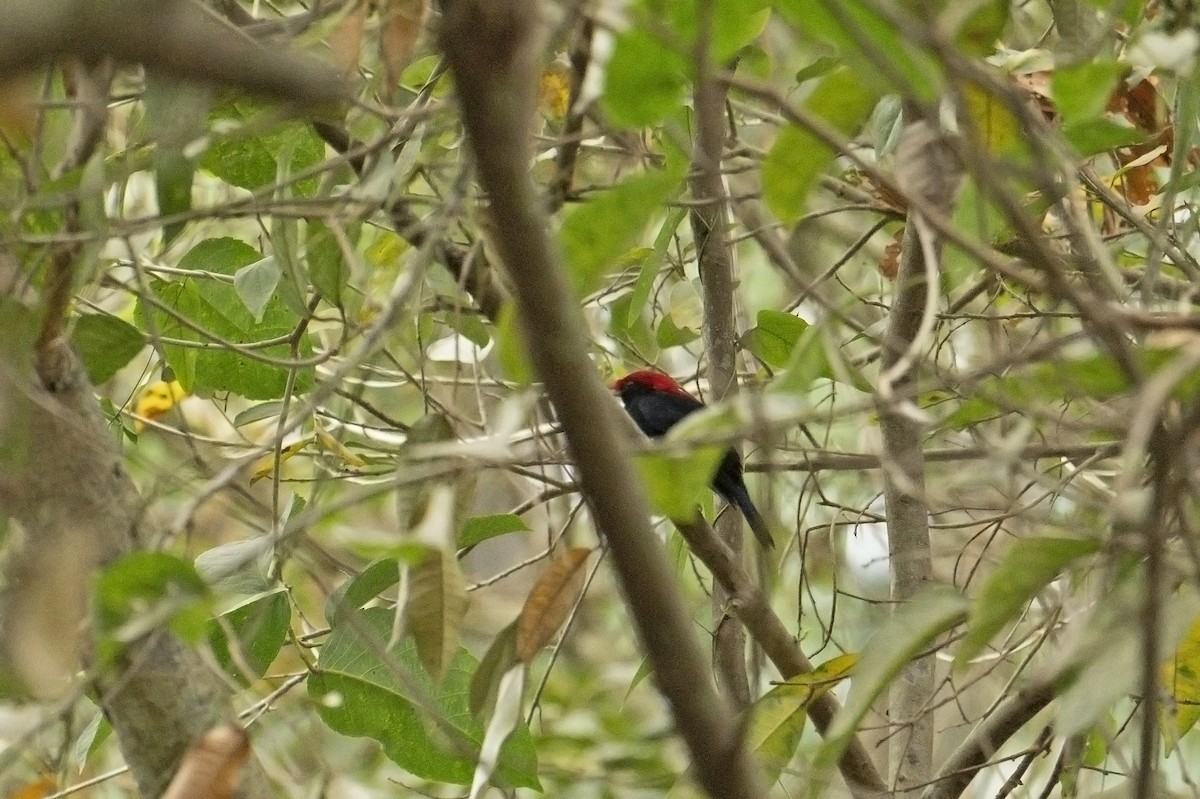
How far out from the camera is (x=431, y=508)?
4.43ft

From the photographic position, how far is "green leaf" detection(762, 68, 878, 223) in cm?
137

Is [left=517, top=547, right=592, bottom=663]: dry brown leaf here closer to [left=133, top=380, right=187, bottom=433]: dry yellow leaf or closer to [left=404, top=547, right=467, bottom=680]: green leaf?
[left=404, top=547, right=467, bottom=680]: green leaf

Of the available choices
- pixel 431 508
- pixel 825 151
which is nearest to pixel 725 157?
pixel 825 151

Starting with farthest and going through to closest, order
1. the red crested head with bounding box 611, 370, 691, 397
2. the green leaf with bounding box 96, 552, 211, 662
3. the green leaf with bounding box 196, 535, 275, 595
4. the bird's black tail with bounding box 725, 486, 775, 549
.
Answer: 1. the red crested head with bounding box 611, 370, 691, 397
2. the bird's black tail with bounding box 725, 486, 775, 549
3. the green leaf with bounding box 196, 535, 275, 595
4. the green leaf with bounding box 96, 552, 211, 662

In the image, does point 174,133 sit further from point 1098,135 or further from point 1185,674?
point 1185,674

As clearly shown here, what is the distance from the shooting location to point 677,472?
121 cm

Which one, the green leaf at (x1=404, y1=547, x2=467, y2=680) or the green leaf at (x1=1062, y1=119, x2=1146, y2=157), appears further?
the green leaf at (x1=1062, y1=119, x2=1146, y2=157)

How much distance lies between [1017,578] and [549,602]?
54cm

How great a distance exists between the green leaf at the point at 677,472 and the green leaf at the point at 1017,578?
1.05 feet

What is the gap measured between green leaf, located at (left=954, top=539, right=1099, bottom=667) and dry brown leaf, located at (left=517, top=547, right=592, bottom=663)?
0.46 metres

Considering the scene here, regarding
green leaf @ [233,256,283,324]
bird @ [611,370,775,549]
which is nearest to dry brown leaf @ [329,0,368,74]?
green leaf @ [233,256,283,324]

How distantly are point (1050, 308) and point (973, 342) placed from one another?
1.81 meters

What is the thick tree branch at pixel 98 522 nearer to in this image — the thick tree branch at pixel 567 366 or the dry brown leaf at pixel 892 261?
the thick tree branch at pixel 567 366

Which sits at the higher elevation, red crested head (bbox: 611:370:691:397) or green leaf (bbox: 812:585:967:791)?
green leaf (bbox: 812:585:967:791)
